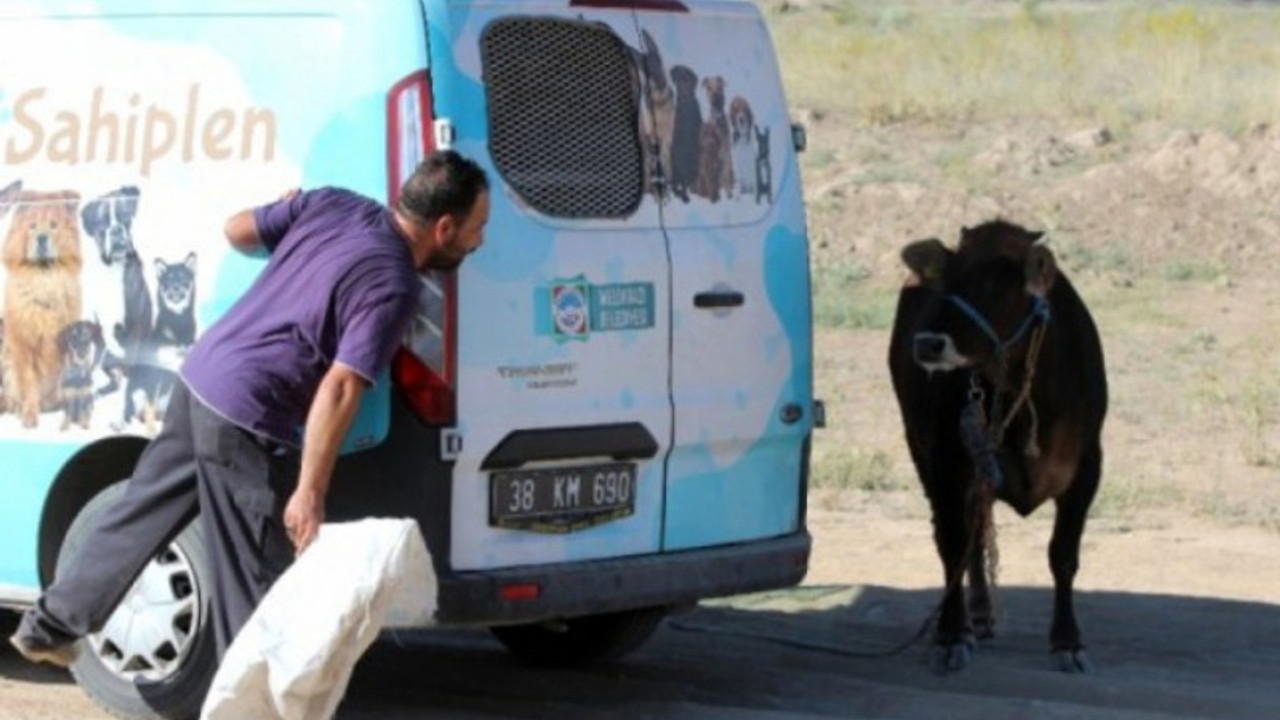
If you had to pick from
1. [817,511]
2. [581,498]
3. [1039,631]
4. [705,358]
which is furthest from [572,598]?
[817,511]

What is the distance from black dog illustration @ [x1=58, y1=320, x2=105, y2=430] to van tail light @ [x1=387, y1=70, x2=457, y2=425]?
44.6 inches

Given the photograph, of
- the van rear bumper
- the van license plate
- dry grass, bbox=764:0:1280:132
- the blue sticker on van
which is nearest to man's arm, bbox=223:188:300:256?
the blue sticker on van

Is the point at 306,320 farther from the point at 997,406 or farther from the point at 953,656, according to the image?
the point at 997,406

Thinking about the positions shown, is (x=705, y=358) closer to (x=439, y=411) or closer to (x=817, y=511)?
(x=439, y=411)

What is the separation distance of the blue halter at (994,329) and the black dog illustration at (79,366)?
3115mm

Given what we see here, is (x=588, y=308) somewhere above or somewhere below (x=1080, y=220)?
below

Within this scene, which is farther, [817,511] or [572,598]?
[817,511]

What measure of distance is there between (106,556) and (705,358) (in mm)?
1922

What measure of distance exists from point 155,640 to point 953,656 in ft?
9.78

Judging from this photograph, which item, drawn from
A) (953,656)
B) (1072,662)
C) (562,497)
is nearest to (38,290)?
(562,497)

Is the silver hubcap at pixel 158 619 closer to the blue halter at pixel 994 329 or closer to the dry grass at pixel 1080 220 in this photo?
the blue halter at pixel 994 329

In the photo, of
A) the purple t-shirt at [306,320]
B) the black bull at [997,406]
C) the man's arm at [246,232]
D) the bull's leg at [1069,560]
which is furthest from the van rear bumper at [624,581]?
the bull's leg at [1069,560]

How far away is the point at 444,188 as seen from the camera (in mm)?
7602

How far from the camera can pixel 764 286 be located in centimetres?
912
